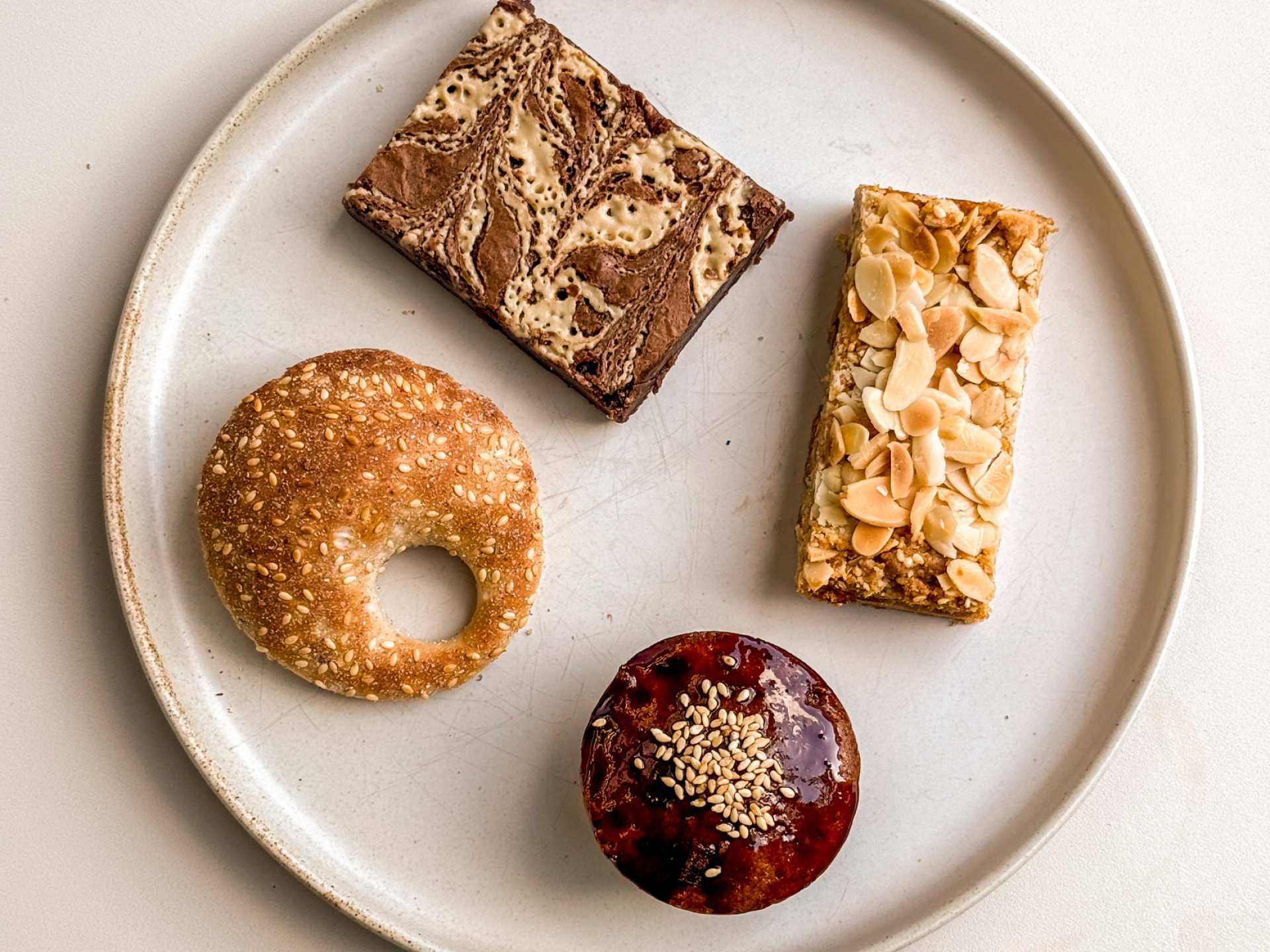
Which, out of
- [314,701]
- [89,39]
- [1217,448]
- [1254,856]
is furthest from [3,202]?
[1254,856]

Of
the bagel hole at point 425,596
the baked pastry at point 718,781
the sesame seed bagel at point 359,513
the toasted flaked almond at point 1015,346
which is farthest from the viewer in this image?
the bagel hole at point 425,596

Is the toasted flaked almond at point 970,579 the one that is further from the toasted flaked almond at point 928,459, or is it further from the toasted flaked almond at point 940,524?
Answer: the toasted flaked almond at point 928,459

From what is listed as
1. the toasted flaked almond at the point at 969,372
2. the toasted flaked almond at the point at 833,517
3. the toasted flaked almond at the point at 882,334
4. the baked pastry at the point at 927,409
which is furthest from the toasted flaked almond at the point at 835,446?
the toasted flaked almond at the point at 969,372

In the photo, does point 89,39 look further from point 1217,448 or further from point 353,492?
point 1217,448

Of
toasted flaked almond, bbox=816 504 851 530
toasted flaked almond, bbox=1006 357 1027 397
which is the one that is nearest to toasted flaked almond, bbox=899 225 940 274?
toasted flaked almond, bbox=1006 357 1027 397

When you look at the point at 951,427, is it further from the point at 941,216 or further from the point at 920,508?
the point at 941,216

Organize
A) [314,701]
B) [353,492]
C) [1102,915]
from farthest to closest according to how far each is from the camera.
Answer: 1. [1102,915]
2. [314,701]
3. [353,492]

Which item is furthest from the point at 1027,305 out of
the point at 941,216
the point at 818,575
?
the point at 818,575
